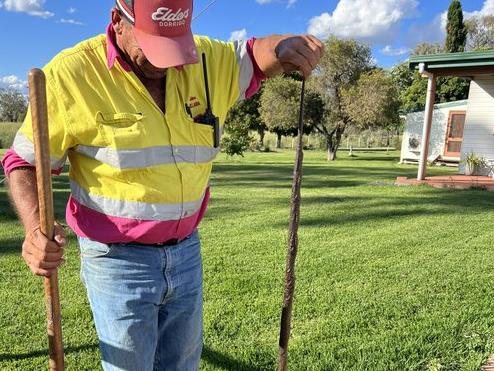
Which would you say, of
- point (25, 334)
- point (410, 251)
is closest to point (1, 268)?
point (25, 334)

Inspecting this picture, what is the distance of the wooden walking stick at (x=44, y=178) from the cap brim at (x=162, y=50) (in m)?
0.35

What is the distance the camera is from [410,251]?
229 inches

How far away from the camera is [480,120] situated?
47.7 ft

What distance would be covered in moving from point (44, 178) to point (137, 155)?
0.31m

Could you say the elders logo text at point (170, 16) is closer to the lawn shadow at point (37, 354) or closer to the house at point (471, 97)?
the lawn shadow at point (37, 354)

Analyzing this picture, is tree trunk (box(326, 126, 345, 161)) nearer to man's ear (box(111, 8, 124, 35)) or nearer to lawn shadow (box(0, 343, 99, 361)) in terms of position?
lawn shadow (box(0, 343, 99, 361))

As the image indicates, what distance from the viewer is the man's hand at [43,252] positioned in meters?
1.53

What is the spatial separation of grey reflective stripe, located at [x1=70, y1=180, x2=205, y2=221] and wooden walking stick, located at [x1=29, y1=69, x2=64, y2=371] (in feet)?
0.69

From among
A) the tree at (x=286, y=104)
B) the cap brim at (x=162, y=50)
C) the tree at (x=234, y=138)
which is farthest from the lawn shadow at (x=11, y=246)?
the tree at (x=286, y=104)

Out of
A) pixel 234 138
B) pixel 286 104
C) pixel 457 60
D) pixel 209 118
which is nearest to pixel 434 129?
pixel 286 104

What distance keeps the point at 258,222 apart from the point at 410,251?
2311mm

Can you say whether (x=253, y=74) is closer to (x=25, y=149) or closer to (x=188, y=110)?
(x=188, y=110)

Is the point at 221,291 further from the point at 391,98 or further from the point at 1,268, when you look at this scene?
the point at 391,98

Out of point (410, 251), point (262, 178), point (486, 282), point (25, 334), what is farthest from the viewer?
point (262, 178)
